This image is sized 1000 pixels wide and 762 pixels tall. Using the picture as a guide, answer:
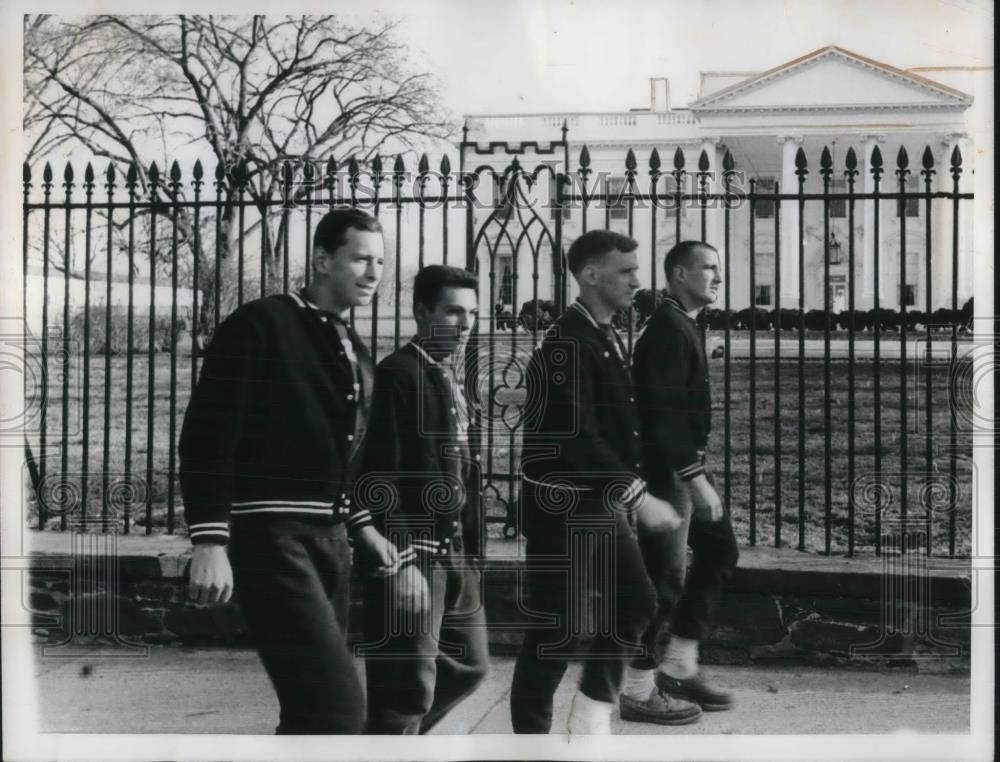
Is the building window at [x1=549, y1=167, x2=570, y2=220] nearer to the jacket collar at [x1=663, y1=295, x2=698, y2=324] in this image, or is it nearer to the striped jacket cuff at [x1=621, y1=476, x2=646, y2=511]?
the jacket collar at [x1=663, y1=295, x2=698, y2=324]

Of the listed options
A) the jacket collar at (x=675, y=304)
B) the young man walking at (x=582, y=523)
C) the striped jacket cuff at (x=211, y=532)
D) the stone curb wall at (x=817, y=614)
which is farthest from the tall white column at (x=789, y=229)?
the striped jacket cuff at (x=211, y=532)

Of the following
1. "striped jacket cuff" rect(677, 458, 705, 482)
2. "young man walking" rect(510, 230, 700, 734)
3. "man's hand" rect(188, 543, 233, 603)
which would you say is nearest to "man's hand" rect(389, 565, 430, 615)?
"young man walking" rect(510, 230, 700, 734)

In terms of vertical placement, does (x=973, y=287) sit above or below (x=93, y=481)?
above

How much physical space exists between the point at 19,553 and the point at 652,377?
8.38ft

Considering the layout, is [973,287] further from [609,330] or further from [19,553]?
[19,553]

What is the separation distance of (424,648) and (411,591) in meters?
0.22

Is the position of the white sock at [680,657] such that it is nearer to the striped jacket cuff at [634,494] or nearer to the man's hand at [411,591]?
the striped jacket cuff at [634,494]

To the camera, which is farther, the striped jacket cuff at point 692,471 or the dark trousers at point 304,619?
the striped jacket cuff at point 692,471

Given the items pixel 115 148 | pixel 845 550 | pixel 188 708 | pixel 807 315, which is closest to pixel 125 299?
pixel 115 148

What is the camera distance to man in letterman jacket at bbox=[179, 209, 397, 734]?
371cm

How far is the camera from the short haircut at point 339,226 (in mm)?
3914

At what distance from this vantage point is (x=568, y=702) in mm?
3885

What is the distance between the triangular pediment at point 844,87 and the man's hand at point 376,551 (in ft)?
6.54

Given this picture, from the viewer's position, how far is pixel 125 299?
4.13m
